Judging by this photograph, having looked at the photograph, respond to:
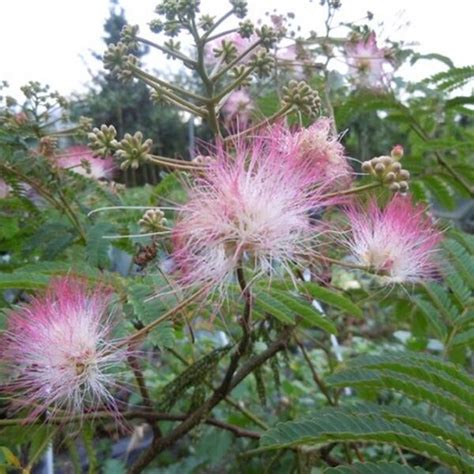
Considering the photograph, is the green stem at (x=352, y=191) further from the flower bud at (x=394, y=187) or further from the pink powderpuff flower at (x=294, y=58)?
the pink powderpuff flower at (x=294, y=58)

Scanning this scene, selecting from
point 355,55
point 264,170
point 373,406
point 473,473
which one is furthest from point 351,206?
point 355,55

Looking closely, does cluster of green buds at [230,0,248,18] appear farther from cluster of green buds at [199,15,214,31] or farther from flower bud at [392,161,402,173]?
flower bud at [392,161,402,173]

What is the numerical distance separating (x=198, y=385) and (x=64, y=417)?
441 millimetres

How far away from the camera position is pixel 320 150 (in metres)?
1.09

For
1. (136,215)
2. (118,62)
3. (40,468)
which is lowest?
(40,468)

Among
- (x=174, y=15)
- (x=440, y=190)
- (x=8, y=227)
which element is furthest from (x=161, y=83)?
(x=440, y=190)

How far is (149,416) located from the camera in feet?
4.58

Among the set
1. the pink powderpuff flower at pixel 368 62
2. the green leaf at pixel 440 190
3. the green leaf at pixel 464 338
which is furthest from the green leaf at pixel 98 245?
the green leaf at pixel 440 190

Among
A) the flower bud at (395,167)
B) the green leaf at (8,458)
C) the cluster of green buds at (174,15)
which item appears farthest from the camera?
the cluster of green buds at (174,15)

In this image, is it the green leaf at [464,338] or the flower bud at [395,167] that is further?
the green leaf at [464,338]

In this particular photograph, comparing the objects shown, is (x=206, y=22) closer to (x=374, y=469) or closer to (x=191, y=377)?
(x=191, y=377)

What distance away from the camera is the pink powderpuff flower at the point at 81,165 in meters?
1.80

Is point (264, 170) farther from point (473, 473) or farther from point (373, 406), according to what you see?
point (473, 473)

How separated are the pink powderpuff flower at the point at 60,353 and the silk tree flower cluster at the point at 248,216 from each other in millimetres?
177
